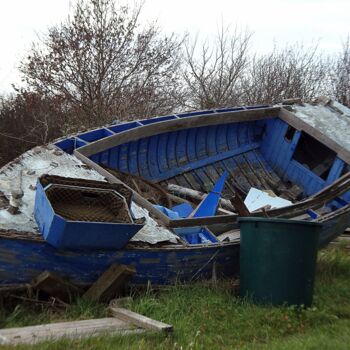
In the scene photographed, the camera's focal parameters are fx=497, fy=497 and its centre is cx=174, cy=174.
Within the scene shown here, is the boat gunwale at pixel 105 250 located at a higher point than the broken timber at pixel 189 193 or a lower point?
lower

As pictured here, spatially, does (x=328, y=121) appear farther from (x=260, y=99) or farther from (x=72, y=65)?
(x=260, y=99)

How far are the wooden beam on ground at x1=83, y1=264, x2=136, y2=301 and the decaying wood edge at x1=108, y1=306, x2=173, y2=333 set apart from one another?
0.76ft

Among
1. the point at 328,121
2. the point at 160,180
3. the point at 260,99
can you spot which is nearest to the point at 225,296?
the point at 160,180

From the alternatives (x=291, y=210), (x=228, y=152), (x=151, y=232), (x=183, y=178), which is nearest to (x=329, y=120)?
(x=228, y=152)

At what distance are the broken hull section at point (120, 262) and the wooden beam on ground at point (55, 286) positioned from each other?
0.20 ft

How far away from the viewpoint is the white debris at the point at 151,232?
4.68m

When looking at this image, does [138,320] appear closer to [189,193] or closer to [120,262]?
[120,262]

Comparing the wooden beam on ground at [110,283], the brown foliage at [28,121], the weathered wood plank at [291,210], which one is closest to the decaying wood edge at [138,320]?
the wooden beam on ground at [110,283]

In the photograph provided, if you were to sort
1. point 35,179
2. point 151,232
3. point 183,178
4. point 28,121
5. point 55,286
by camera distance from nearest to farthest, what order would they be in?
point 55,286 < point 151,232 < point 35,179 < point 183,178 < point 28,121

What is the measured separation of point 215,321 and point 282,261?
2.84ft

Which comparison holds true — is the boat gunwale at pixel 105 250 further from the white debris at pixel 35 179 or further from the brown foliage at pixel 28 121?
the brown foliage at pixel 28 121

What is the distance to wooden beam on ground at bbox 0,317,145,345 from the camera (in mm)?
3219

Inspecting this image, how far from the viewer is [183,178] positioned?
26.3 ft

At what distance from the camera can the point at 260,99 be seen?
21375 mm
